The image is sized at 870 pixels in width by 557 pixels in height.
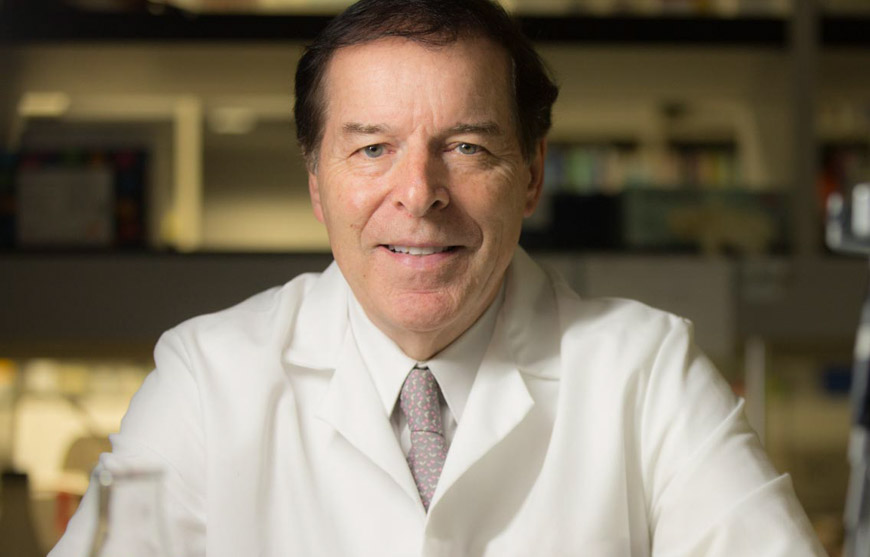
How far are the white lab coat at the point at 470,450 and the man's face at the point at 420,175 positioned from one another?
0.14 m

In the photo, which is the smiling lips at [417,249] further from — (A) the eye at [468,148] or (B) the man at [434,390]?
(A) the eye at [468,148]

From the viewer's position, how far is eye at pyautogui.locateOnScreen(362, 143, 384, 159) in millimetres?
1189

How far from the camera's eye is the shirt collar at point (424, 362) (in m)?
1.28

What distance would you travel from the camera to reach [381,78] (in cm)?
117

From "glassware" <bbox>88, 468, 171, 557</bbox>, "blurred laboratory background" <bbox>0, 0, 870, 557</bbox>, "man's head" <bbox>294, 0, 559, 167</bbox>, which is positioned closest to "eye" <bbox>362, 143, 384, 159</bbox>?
"man's head" <bbox>294, 0, 559, 167</bbox>

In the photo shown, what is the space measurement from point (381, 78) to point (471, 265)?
25 cm

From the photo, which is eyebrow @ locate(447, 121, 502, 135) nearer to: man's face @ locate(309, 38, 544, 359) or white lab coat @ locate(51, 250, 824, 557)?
man's face @ locate(309, 38, 544, 359)

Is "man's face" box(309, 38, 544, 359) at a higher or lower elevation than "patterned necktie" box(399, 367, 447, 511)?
higher

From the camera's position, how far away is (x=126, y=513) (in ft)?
2.27

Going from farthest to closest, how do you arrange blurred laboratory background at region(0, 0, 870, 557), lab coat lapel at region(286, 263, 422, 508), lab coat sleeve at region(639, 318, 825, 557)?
1. blurred laboratory background at region(0, 0, 870, 557)
2. lab coat lapel at region(286, 263, 422, 508)
3. lab coat sleeve at region(639, 318, 825, 557)

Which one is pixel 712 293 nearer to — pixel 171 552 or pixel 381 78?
pixel 381 78

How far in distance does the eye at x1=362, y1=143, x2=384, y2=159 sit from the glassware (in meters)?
0.59

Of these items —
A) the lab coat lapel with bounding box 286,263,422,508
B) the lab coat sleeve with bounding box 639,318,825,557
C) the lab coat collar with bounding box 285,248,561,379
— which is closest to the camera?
the lab coat sleeve with bounding box 639,318,825,557

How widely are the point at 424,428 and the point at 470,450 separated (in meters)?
0.07
